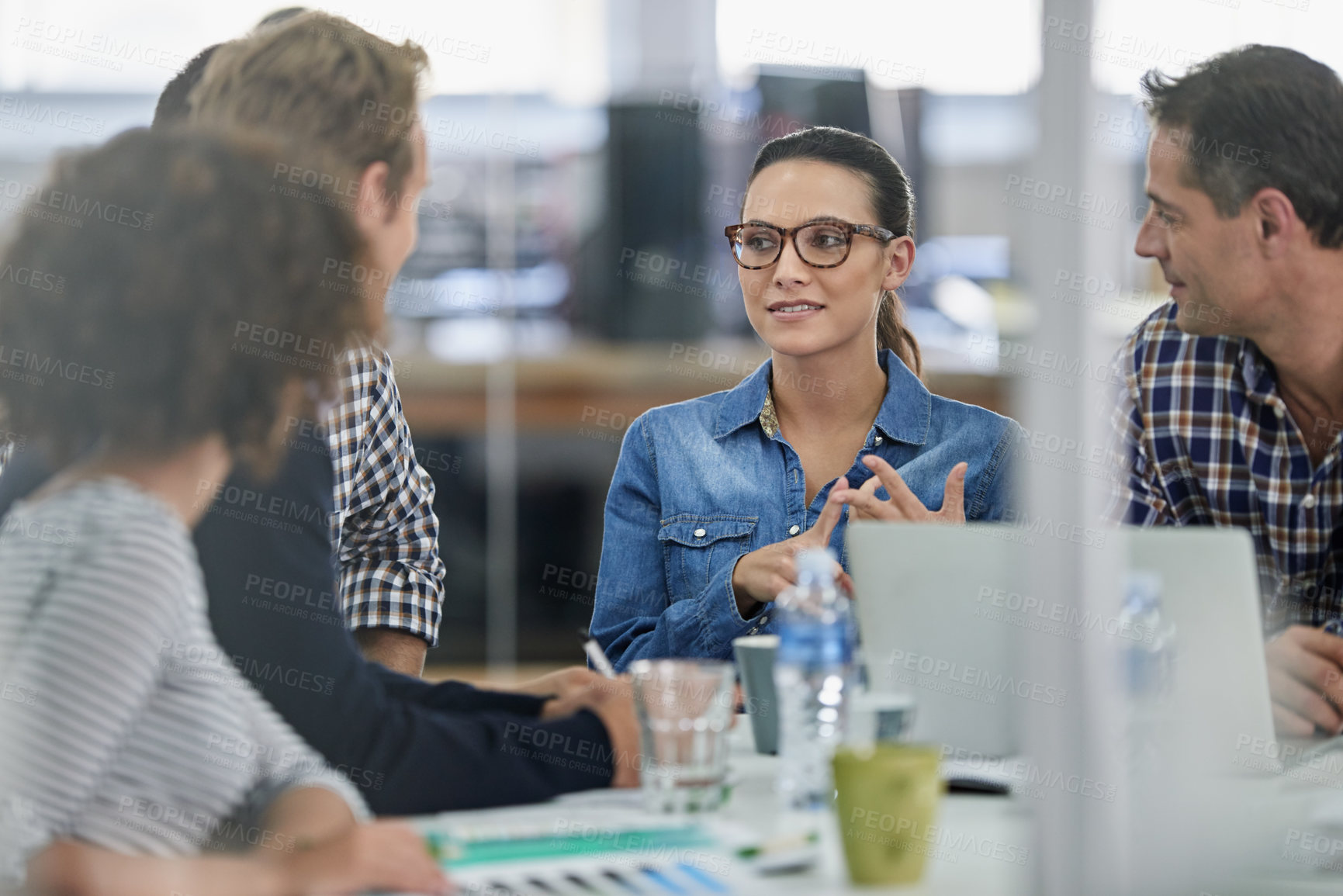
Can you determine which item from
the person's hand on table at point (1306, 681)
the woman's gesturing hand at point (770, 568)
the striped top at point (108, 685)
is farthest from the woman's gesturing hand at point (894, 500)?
the striped top at point (108, 685)

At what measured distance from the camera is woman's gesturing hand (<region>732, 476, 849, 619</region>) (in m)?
1.48

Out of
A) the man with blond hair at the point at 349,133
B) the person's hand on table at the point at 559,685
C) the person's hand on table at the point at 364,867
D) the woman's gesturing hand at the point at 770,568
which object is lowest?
the person's hand on table at the point at 364,867

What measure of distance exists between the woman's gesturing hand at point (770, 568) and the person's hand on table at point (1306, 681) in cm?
49

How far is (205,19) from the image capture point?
10.8 ft

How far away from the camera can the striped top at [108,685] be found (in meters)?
0.79

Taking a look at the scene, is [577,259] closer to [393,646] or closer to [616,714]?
[393,646]

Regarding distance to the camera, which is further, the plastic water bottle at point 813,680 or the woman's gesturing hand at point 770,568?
the woman's gesturing hand at point 770,568

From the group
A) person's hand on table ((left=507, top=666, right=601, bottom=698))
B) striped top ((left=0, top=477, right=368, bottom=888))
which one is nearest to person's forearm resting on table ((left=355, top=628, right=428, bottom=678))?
person's hand on table ((left=507, top=666, right=601, bottom=698))

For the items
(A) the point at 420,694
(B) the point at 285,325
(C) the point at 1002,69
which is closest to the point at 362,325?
(B) the point at 285,325

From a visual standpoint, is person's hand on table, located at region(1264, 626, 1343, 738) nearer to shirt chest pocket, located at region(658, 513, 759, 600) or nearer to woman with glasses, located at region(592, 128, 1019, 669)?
woman with glasses, located at region(592, 128, 1019, 669)

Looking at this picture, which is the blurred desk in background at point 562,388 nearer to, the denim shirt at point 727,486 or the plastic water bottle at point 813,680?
the denim shirt at point 727,486

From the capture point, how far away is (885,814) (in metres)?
0.77

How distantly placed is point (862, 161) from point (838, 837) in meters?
1.12

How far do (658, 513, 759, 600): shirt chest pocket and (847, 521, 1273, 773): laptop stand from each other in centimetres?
57
